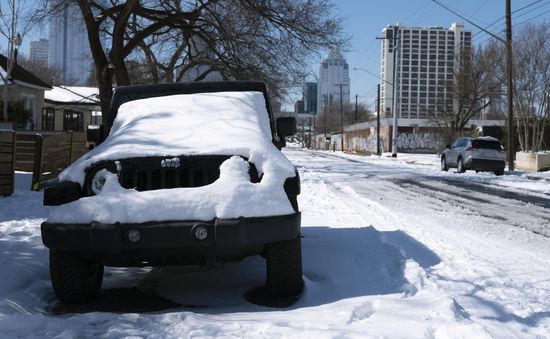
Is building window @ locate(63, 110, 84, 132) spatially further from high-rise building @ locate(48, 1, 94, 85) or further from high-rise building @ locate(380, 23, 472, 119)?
high-rise building @ locate(380, 23, 472, 119)

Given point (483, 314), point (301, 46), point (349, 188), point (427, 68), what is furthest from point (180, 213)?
point (427, 68)

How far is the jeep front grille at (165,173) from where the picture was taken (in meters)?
4.34

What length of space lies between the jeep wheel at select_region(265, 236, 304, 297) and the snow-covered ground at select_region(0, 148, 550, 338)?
16cm

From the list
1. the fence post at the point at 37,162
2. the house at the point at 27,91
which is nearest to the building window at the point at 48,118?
the house at the point at 27,91

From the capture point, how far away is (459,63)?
42938 mm

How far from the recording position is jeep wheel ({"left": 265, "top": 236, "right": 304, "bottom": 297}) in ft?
14.0

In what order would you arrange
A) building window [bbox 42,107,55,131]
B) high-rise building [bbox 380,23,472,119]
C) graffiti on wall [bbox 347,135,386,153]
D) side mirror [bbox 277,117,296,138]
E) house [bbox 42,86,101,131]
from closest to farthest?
side mirror [bbox 277,117,296,138] → building window [bbox 42,107,55,131] → house [bbox 42,86,101,131] → high-rise building [bbox 380,23,472,119] → graffiti on wall [bbox 347,135,386,153]

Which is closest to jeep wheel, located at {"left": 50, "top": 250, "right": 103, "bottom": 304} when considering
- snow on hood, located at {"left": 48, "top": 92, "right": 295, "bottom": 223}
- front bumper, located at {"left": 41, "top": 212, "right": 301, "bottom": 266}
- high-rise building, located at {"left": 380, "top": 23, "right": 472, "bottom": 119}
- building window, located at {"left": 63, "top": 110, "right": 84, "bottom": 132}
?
front bumper, located at {"left": 41, "top": 212, "right": 301, "bottom": 266}

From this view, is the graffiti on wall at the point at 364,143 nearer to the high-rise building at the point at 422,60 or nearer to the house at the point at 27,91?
the high-rise building at the point at 422,60

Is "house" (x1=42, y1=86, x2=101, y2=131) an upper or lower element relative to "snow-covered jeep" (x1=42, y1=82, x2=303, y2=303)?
upper

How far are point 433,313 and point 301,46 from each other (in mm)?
18695

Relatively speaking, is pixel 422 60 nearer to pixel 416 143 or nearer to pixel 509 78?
pixel 416 143

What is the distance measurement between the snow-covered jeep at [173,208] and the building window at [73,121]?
39820mm

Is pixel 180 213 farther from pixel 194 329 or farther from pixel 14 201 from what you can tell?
pixel 14 201
